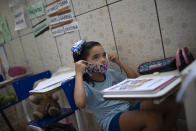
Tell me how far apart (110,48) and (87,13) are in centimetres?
39

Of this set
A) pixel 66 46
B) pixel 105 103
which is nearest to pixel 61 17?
pixel 66 46

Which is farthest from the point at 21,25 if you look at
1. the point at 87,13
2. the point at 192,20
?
the point at 192,20

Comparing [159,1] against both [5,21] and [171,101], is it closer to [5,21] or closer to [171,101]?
[171,101]

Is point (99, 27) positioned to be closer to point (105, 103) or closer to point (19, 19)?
point (105, 103)

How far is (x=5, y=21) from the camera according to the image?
2.91 m

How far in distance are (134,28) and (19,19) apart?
5.84 feet

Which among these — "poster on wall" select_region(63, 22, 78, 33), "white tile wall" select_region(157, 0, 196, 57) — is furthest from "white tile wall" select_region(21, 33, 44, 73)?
"white tile wall" select_region(157, 0, 196, 57)

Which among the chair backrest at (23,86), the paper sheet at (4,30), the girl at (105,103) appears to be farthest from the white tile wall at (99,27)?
the paper sheet at (4,30)

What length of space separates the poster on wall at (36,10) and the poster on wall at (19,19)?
0.45 feet

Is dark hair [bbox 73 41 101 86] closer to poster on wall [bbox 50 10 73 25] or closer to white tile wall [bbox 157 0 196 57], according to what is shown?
white tile wall [bbox 157 0 196 57]

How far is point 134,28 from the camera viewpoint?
1422 mm

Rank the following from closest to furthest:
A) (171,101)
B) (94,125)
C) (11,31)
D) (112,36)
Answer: (171,101)
(112,36)
(94,125)
(11,31)

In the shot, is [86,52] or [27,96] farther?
[27,96]

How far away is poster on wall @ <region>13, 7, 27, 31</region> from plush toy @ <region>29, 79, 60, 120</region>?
3.49 ft
